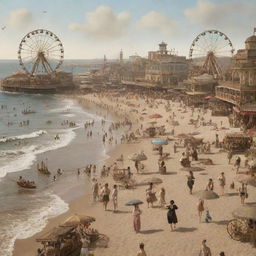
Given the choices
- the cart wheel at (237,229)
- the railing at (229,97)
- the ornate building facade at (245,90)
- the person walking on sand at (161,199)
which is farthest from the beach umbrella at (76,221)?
the railing at (229,97)

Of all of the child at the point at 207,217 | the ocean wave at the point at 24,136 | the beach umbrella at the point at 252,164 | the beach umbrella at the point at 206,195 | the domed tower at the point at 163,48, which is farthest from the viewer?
the domed tower at the point at 163,48

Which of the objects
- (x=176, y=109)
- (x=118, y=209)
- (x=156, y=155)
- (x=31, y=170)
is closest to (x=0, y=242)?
(x=118, y=209)

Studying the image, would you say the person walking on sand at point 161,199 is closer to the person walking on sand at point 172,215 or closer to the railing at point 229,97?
the person walking on sand at point 172,215

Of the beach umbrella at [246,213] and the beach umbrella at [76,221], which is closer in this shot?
the beach umbrella at [246,213]

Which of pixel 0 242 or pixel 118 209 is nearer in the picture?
pixel 0 242

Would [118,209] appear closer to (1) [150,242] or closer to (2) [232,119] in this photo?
(1) [150,242]

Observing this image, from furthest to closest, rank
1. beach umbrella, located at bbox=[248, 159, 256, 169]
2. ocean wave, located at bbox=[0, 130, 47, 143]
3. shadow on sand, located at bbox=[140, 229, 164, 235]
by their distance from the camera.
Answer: ocean wave, located at bbox=[0, 130, 47, 143] < beach umbrella, located at bbox=[248, 159, 256, 169] < shadow on sand, located at bbox=[140, 229, 164, 235]

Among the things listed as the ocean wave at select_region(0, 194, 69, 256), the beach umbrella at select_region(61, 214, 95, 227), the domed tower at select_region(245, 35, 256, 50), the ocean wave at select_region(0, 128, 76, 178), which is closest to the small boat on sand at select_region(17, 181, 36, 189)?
the ocean wave at select_region(0, 194, 69, 256)

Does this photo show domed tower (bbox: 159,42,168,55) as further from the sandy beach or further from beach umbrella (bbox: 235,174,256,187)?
beach umbrella (bbox: 235,174,256,187)
